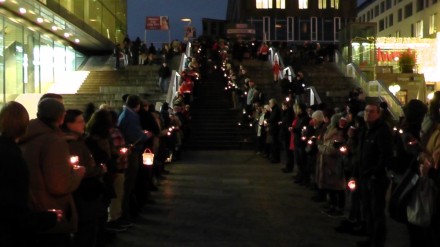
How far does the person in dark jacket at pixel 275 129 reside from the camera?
64.4ft

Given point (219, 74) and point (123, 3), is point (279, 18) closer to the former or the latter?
point (123, 3)

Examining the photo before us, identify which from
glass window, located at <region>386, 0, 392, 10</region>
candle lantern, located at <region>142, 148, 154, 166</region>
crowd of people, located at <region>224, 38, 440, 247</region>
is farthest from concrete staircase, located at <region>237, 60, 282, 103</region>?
glass window, located at <region>386, 0, 392, 10</region>

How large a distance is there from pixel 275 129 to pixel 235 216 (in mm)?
8777

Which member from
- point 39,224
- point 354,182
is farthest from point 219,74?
point 39,224

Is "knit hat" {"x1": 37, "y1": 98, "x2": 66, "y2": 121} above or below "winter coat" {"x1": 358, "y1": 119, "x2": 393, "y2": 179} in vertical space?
above

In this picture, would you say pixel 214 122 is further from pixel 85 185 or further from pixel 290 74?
pixel 85 185

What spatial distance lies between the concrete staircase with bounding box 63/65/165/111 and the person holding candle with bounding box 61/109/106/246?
60.3 feet

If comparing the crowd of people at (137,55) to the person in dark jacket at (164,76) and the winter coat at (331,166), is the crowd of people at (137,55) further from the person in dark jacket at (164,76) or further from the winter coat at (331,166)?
the winter coat at (331,166)

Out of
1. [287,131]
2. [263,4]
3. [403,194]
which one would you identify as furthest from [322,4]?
[403,194]

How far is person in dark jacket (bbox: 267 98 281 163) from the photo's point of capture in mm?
19625

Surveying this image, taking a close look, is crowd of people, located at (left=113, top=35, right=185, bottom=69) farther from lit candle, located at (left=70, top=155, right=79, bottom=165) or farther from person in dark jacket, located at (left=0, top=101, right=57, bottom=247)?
person in dark jacket, located at (left=0, top=101, right=57, bottom=247)

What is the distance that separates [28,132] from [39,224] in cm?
112

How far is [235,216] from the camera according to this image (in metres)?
11.2

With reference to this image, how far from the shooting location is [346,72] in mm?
34219
